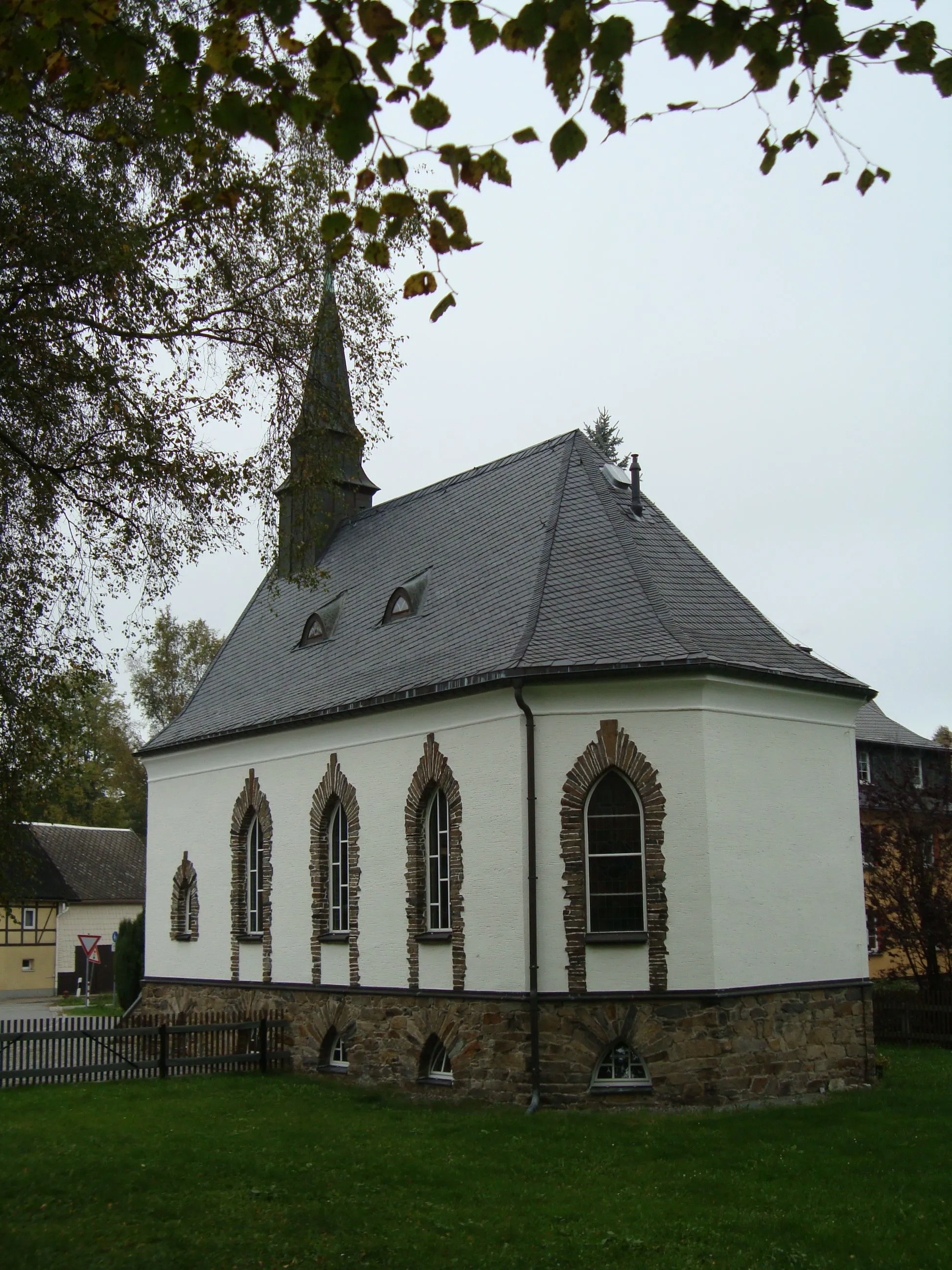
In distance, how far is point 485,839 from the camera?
17141 millimetres

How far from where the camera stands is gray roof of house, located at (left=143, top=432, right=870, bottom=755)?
1719cm

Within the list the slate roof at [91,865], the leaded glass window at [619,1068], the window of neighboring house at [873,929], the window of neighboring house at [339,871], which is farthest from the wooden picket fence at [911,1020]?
the slate roof at [91,865]

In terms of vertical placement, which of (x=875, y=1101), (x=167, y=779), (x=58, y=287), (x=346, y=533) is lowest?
(x=875, y=1101)

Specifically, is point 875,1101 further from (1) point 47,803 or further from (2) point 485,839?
(1) point 47,803

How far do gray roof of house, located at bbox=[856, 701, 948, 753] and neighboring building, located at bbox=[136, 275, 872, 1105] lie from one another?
20.0 meters

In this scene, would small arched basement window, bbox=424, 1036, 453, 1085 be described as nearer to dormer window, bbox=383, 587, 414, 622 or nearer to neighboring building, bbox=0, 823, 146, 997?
dormer window, bbox=383, 587, 414, 622

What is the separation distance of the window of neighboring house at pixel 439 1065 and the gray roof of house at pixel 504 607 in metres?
4.74

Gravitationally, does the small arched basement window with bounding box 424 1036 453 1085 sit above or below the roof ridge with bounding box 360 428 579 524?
below

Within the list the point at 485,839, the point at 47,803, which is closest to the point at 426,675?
the point at 485,839

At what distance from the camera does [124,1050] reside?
63.6ft

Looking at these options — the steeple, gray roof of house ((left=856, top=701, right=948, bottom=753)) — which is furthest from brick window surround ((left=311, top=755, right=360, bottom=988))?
gray roof of house ((left=856, top=701, right=948, bottom=753))

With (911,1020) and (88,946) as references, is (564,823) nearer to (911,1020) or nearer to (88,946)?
(911,1020)

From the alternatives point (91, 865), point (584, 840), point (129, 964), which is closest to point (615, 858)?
point (584, 840)

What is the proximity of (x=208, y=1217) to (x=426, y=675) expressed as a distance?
926cm
